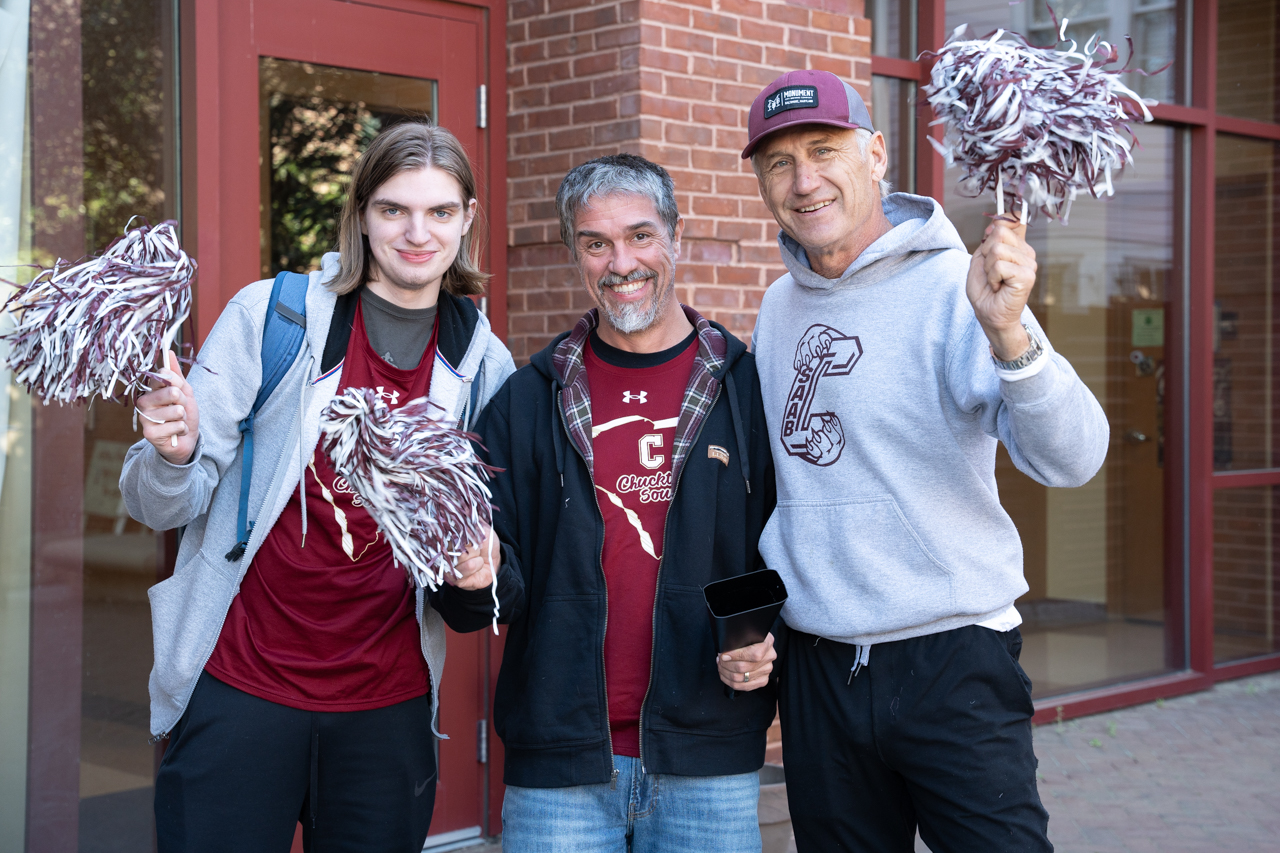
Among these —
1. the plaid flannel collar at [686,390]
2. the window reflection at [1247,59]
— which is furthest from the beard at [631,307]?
the window reflection at [1247,59]

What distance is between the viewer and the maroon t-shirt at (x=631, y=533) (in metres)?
2.51

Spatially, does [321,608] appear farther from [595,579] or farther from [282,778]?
[595,579]

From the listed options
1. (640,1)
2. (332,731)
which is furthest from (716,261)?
(332,731)

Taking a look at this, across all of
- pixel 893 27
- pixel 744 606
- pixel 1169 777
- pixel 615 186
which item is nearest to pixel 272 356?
pixel 615 186

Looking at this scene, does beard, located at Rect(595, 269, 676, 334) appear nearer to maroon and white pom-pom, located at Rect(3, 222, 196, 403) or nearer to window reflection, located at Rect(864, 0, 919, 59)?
maroon and white pom-pom, located at Rect(3, 222, 196, 403)

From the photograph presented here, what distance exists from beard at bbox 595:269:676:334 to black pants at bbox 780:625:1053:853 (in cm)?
80

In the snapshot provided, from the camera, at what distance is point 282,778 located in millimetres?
2432

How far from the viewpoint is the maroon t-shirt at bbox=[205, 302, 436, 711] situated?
7.98 feet

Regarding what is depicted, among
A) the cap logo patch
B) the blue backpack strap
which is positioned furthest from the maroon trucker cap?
the blue backpack strap

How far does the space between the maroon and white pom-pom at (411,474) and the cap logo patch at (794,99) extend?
1.05 m

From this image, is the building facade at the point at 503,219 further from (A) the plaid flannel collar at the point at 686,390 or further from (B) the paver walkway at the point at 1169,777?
(A) the plaid flannel collar at the point at 686,390

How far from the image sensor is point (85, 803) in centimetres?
360

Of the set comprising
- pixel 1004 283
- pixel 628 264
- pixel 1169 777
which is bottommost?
pixel 1169 777

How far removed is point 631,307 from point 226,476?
38.5 inches
